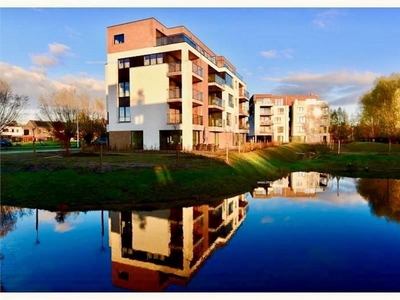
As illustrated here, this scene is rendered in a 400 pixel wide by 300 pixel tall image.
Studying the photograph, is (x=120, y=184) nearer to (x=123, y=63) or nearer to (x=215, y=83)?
(x=123, y=63)

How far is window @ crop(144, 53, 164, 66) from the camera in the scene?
33438 millimetres

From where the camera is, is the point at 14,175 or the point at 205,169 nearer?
the point at 14,175

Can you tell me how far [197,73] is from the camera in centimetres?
3497

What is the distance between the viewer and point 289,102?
8931 cm

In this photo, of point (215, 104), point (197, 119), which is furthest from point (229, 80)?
point (197, 119)

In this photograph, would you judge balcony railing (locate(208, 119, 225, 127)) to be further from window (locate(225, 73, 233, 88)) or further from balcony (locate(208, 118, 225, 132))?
window (locate(225, 73, 233, 88))

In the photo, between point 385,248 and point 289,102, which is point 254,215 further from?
point 289,102

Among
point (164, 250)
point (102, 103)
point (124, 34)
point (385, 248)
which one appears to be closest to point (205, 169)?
point (164, 250)

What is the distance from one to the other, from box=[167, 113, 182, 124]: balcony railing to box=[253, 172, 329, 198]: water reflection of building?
15.1 meters

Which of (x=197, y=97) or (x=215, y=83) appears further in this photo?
(x=215, y=83)

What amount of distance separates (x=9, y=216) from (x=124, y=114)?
81.3ft

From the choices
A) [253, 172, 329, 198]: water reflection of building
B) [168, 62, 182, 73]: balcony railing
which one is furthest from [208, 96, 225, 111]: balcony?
[253, 172, 329, 198]: water reflection of building

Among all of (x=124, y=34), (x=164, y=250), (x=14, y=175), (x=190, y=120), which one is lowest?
(x=164, y=250)

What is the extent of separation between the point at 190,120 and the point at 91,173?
57.2ft
